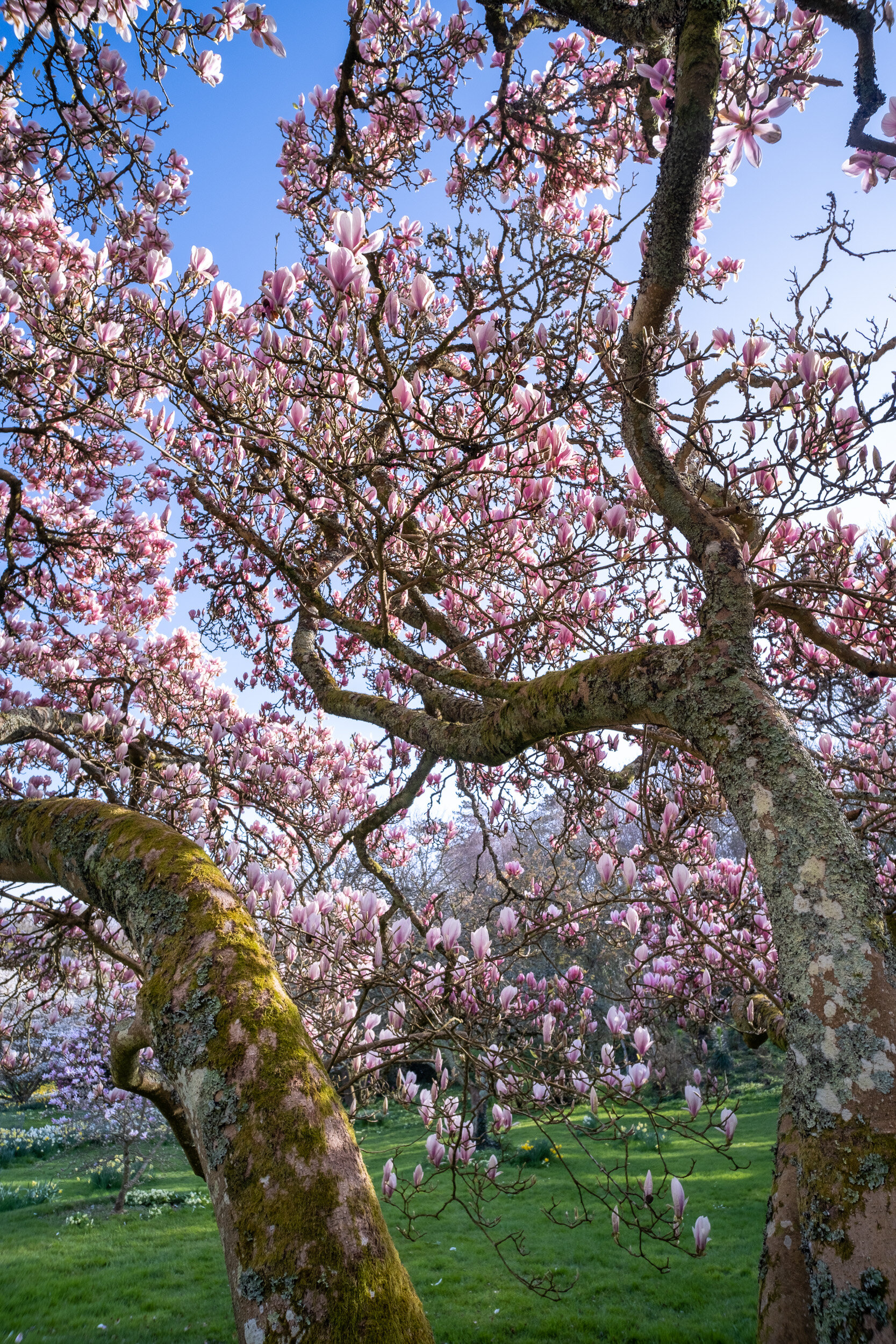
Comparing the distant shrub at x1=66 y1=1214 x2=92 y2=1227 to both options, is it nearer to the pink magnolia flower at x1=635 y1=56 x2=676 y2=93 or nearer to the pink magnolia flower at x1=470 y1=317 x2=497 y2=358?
the pink magnolia flower at x1=470 y1=317 x2=497 y2=358

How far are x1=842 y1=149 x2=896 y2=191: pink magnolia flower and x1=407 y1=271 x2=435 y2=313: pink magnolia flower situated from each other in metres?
1.82

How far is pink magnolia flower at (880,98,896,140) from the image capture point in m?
2.16

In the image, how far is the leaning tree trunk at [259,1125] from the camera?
981mm

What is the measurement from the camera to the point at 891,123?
7.13 ft

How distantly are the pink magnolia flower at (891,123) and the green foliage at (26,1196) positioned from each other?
13067 mm

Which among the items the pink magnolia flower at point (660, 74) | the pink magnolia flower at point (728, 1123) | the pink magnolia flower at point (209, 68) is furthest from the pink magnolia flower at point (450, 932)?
the pink magnolia flower at point (209, 68)

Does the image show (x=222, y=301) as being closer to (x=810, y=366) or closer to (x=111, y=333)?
(x=111, y=333)

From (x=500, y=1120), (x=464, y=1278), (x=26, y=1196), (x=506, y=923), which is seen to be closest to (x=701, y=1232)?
(x=500, y=1120)

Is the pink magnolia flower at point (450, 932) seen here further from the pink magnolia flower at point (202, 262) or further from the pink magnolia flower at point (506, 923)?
the pink magnolia flower at point (202, 262)

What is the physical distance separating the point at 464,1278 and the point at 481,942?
5591 millimetres

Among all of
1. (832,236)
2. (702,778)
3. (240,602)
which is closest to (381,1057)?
(702,778)

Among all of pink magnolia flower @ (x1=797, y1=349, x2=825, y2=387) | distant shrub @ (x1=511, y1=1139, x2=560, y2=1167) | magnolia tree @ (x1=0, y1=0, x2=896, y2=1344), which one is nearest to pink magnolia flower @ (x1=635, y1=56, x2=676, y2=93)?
magnolia tree @ (x1=0, y1=0, x2=896, y2=1344)

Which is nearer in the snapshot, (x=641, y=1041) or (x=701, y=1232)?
(x=701, y=1232)

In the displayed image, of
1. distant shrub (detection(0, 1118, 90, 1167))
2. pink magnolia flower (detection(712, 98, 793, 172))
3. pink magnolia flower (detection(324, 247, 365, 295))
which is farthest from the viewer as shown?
distant shrub (detection(0, 1118, 90, 1167))
